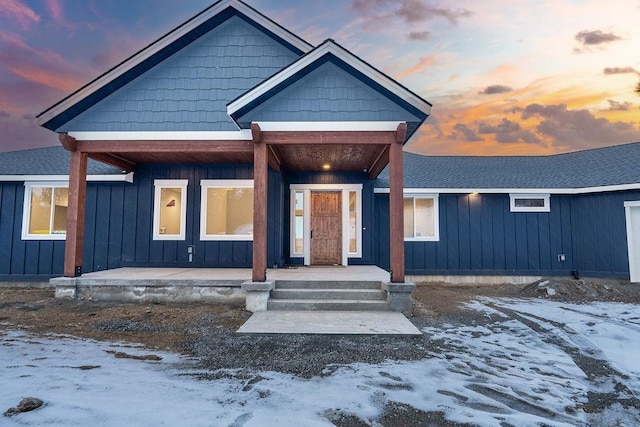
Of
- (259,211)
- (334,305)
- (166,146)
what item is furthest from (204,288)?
(166,146)

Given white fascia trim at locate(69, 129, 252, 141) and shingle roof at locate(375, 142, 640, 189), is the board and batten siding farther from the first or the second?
white fascia trim at locate(69, 129, 252, 141)

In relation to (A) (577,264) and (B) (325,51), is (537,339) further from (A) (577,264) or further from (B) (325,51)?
(A) (577,264)

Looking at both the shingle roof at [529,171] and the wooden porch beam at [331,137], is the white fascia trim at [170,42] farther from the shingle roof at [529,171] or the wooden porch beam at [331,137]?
the shingle roof at [529,171]

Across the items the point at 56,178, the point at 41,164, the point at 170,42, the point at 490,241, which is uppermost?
the point at 170,42

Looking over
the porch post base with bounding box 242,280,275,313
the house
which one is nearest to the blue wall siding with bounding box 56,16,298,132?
the house

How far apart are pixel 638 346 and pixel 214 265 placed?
8370mm

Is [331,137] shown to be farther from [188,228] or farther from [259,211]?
[188,228]

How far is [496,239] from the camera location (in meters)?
10.1

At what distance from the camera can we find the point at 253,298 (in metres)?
5.78

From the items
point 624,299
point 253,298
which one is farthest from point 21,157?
point 624,299

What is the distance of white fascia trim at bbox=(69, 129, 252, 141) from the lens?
6609 millimetres

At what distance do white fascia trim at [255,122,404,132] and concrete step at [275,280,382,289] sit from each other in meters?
2.91

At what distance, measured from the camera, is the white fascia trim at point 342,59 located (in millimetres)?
5766

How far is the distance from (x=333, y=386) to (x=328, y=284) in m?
3.32
